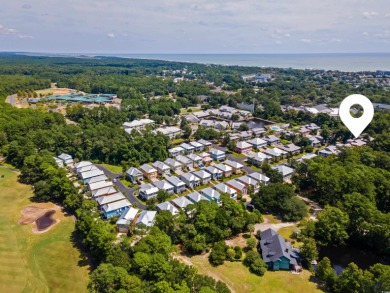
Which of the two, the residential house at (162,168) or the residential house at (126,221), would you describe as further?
the residential house at (162,168)

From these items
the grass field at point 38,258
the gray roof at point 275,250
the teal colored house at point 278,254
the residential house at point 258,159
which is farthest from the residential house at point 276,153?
the grass field at point 38,258

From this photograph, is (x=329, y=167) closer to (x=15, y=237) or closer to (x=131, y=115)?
(x=15, y=237)

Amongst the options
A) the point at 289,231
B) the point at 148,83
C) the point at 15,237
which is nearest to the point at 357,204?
the point at 289,231

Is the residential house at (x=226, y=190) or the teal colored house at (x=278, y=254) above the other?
the residential house at (x=226, y=190)

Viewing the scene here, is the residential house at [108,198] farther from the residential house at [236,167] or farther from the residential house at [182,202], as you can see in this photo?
the residential house at [236,167]

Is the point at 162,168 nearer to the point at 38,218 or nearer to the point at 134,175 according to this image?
the point at 134,175

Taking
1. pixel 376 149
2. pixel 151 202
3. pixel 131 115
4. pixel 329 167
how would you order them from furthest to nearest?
1. pixel 131 115
2. pixel 376 149
3. pixel 329 167
4. pixel 151 202
